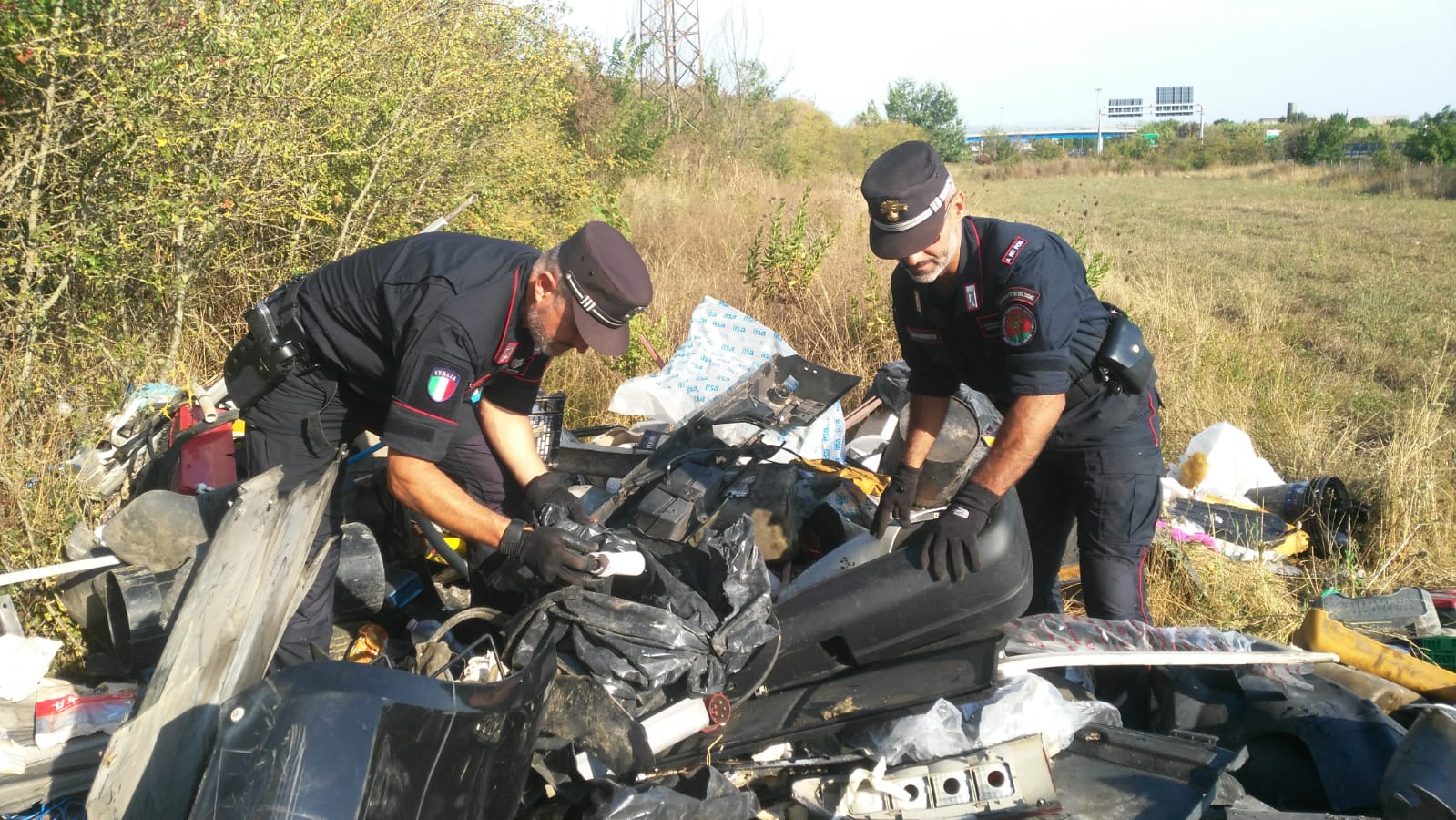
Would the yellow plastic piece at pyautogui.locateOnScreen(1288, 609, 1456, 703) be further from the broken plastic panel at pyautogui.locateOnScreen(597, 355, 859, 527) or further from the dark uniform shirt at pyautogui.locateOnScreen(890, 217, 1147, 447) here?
the broken plastic panel at pyautogui.locateOnScreen(597, 355, 859, 527)

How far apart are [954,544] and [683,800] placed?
0.88 m

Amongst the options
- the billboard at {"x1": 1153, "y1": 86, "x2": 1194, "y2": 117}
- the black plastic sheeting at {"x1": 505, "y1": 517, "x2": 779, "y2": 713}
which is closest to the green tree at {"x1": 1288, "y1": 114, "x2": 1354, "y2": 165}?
the black plastic sheeting at {"x1": 505, "y1": 517, "x2": 779, "y2": 713}

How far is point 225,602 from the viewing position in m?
1.95

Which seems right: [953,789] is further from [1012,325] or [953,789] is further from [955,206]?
[955,206]

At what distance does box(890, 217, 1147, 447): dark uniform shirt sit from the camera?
2.89 m

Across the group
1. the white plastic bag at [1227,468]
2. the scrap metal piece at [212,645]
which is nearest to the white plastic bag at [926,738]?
the scrap metal piece at [212,645]

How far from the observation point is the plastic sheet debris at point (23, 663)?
3.14 meters

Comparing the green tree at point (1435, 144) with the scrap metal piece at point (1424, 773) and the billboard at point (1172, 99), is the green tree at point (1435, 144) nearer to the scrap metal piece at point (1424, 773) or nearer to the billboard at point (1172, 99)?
the scrap metal piece at point (1424, 773)

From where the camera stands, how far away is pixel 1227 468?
16.4 feet

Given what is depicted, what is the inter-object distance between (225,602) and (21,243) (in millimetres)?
3451

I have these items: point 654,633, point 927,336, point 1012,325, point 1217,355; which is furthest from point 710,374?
point 1217,355

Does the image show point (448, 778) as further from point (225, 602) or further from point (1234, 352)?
point (1234, 352)

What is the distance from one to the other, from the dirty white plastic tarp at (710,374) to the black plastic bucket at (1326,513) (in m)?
2.10

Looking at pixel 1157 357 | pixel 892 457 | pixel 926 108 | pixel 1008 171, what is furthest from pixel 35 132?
pixel 926 108
